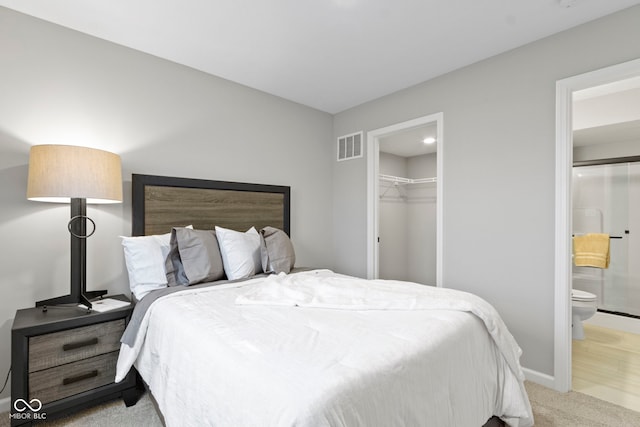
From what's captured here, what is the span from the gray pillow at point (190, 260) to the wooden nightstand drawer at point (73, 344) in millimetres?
442

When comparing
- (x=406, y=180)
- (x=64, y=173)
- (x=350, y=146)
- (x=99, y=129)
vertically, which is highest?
(x=350, y=146)

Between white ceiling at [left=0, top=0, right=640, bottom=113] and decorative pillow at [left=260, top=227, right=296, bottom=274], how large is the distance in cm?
155

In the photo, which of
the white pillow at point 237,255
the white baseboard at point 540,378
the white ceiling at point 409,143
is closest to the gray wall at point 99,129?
the white pillow at point 237,255

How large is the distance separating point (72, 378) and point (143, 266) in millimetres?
731

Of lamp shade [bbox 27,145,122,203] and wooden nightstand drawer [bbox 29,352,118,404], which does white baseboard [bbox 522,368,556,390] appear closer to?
wooden nightstand drawer [bbox 29,352,118,404]

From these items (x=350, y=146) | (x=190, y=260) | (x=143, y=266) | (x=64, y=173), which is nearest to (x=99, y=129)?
(x=64, y=173)

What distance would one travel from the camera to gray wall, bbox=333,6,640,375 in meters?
2.26

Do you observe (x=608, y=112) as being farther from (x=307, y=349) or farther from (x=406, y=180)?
(x=307, y=349)

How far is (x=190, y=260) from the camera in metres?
2.28

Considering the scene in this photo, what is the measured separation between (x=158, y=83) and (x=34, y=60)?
0.79m

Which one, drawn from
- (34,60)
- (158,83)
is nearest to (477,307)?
(158,83)

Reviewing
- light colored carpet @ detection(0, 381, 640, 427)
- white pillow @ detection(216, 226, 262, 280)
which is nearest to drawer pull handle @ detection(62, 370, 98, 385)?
light colored carpet @ detection(0, 381, 640, 427)

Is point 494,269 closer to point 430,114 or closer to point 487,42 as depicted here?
point 430,114

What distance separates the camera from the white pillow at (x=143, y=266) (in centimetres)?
216
